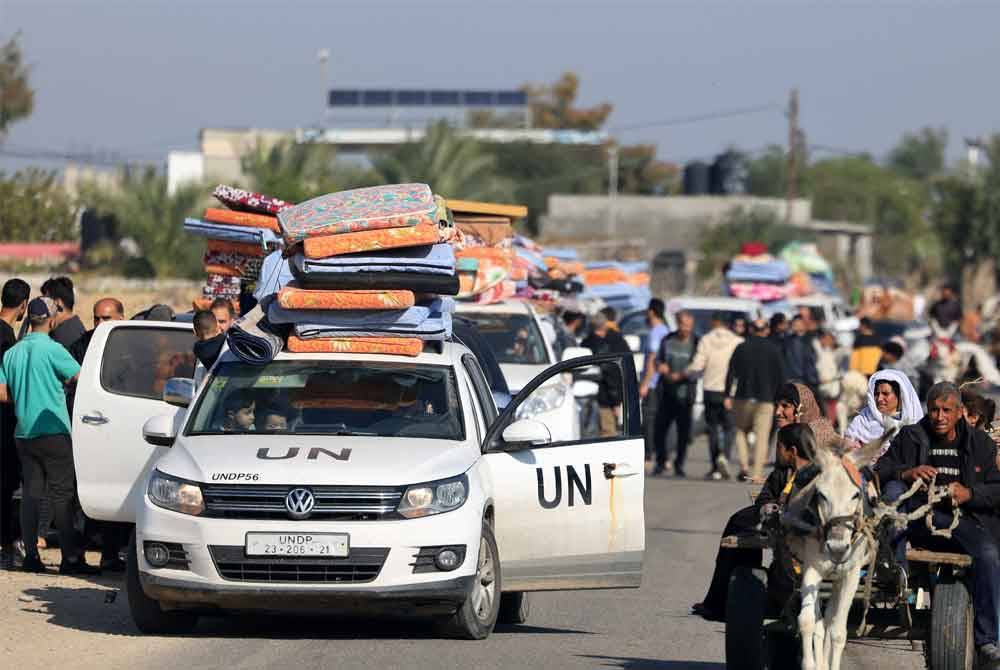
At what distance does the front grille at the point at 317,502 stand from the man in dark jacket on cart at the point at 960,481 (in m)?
2.56

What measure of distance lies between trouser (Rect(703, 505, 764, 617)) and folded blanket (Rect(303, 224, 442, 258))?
319 centimetres

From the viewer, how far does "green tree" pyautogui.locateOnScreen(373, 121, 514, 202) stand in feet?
157

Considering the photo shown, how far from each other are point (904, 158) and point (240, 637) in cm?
17083

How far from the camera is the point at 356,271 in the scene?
1070 centimetres

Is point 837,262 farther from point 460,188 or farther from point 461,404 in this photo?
point 461,404

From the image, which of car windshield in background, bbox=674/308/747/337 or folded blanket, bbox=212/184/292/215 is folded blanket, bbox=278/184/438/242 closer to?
folded blanket, bbox=212/184/292/215

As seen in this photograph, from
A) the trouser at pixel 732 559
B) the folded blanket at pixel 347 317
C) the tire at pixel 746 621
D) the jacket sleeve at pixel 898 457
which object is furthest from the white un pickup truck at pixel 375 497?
the jacket sleeve at pixel 898 457

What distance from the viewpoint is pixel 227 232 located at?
15195 mm

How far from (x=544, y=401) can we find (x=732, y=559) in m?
8.57

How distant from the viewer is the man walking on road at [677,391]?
21.9m

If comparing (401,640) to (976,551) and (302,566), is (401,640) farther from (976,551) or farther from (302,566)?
(976,551)

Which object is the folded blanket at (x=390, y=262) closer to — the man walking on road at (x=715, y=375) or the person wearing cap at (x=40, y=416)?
the person wearing cap at (x=40, y=416)

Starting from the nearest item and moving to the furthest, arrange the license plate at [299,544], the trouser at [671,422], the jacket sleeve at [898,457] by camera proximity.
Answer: the jacket sleeve at [898,457]
the license plate at [299,544]
the trouser at [671,422]

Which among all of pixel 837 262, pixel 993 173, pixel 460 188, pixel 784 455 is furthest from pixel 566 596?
pixel 837 262
